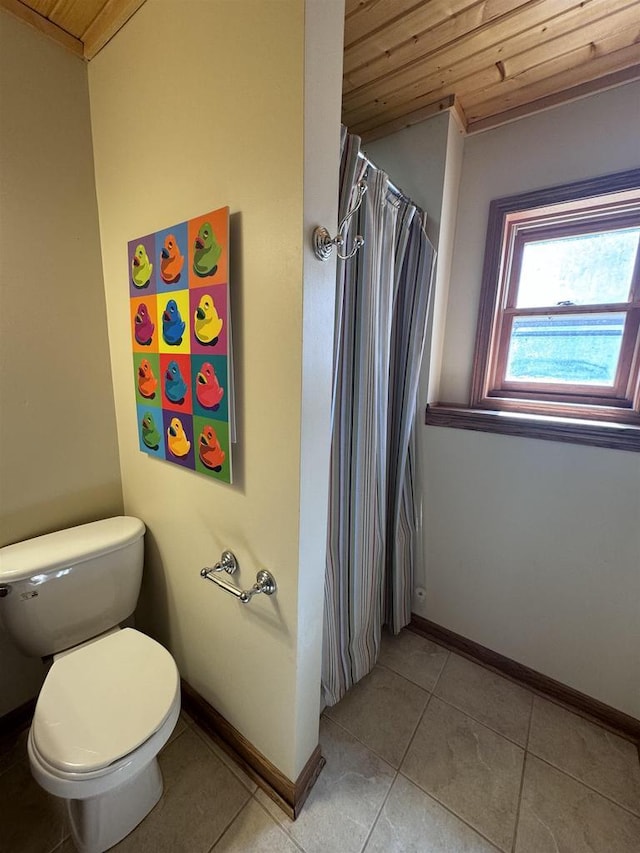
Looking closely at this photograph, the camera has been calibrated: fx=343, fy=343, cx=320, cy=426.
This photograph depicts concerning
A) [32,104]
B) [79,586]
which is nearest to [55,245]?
[32,104]

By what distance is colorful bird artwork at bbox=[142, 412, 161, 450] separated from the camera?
118cm

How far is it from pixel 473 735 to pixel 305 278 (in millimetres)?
1729

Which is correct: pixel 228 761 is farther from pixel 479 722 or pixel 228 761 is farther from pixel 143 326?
pixel 143 326

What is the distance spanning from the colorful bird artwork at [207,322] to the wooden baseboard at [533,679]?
171cm

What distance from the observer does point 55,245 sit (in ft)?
3.82

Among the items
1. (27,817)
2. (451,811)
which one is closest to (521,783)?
(451,811)

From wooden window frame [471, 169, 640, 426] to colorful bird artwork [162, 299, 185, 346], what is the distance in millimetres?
1285

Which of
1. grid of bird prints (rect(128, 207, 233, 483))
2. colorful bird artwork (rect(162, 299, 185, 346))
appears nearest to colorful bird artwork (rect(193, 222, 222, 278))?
grid of bird prints (rect(128, 207, 233, 483))

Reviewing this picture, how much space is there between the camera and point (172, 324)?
3.36ft

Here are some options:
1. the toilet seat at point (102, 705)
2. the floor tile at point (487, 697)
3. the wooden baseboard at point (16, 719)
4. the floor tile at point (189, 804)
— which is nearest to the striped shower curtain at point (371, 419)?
the floor tile at point (487, 697)

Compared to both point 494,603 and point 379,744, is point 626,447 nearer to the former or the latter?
point 494,603

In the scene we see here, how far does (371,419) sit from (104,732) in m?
1.16

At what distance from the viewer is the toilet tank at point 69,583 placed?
1.05 meters

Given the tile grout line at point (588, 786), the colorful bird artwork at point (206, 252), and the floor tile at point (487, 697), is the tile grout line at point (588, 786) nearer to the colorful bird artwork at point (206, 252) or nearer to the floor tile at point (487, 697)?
the floor tile at point (487, 697)
